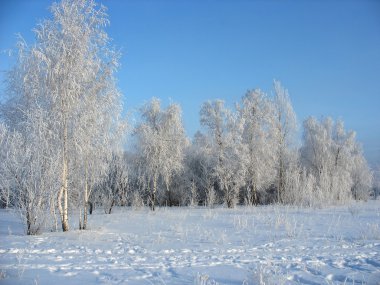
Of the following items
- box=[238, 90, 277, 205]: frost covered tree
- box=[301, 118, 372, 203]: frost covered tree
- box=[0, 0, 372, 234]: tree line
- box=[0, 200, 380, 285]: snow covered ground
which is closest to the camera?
box=[0, 200, 380, 285]: snow covered ground

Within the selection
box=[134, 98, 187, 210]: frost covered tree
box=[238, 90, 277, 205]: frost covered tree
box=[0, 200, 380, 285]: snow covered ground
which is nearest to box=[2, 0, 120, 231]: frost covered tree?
box=[0, 200, 380, 285]: snow covered ground

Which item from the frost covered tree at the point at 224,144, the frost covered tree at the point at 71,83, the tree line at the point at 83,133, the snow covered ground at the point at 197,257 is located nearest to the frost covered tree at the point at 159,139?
the tree line at the point at 83,133

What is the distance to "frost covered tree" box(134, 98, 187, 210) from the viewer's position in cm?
2695

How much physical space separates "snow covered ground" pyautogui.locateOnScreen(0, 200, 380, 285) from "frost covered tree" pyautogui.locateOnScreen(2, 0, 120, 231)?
10.8ft

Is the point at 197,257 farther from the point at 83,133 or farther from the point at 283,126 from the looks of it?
the point at 283,126

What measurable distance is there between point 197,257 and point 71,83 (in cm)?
790

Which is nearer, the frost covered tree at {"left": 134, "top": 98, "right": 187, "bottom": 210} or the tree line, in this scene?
the tree line

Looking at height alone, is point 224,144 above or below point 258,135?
below

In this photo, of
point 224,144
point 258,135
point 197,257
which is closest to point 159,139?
point 224,144

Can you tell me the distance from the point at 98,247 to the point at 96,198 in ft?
45.1

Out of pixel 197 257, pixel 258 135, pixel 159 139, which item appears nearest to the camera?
pixel 197 257

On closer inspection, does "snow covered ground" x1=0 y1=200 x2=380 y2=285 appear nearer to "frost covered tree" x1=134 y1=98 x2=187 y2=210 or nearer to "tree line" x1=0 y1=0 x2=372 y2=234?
"tree line" x1=0 y1=0 x2=372 y2=234

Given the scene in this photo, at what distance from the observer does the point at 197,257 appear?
754cm

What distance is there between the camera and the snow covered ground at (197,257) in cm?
595
